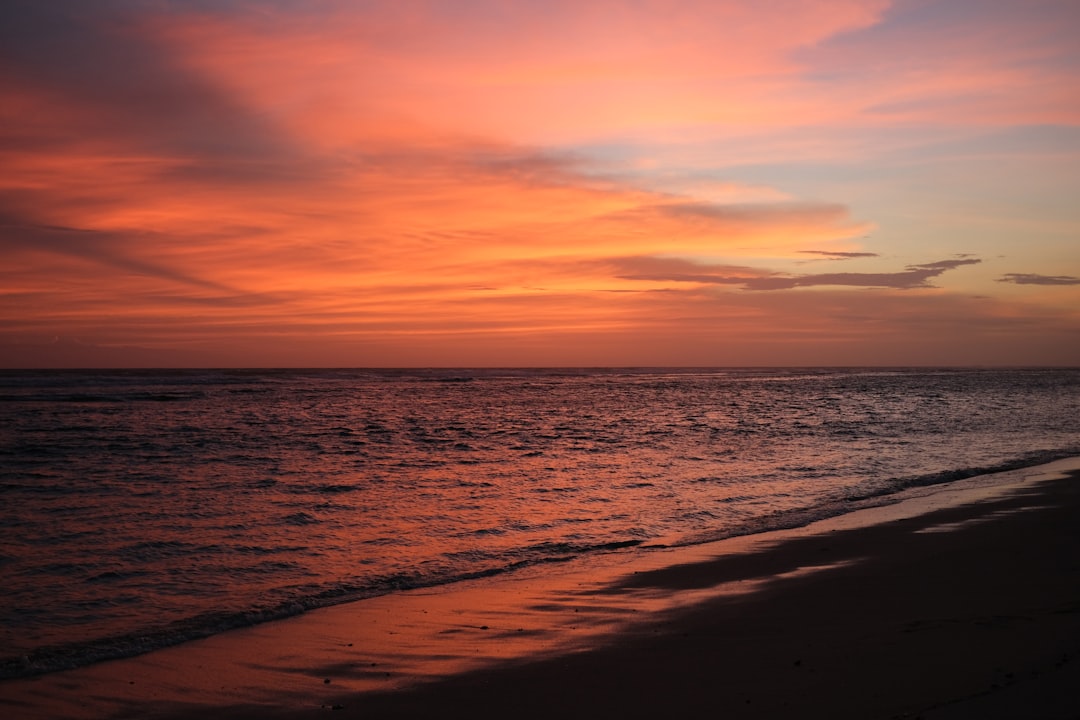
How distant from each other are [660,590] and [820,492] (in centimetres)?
1036

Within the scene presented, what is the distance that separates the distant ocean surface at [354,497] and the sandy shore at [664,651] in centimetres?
104

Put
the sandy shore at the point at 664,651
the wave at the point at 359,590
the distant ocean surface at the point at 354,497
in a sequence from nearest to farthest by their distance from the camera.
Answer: the sandy shore at the point at 664,651 → the wave at the point at 359,590 → the distant ocean surface at the point at 354,497

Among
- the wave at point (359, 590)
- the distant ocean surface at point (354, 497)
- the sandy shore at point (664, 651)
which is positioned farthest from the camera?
the distant ocean surface at point (354, 497)

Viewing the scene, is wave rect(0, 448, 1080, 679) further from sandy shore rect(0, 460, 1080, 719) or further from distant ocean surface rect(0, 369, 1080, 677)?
sandy shore rect(0, 460, 1080, 719)

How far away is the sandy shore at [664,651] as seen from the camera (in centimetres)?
639

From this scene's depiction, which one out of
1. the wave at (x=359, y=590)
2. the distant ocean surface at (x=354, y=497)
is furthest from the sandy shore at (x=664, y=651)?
the distant ocean surface at (x=354, y=497)

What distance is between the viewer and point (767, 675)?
6953 millimetres

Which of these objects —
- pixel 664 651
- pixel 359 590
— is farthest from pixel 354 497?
pixel 664 651

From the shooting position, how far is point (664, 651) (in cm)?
786

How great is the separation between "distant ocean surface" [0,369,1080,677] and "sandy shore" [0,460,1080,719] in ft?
3.42

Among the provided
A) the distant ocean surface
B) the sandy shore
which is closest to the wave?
A: the distant ocean surface

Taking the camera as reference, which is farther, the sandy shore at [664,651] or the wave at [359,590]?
the wave at [359,590]

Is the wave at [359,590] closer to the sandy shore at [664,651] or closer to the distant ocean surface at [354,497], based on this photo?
the distant ocean surface at [354,497]

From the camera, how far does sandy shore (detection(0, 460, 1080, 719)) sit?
6395mm
